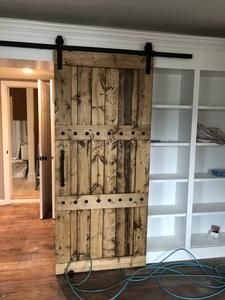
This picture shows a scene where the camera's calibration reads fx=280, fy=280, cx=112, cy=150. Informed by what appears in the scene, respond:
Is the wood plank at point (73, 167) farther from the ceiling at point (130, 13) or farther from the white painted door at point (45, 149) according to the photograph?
the white painted door at point (45, 149)

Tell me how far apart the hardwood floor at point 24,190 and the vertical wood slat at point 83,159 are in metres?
2.66

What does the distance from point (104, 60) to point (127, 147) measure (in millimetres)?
841

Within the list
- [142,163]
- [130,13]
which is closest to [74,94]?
[130,13]

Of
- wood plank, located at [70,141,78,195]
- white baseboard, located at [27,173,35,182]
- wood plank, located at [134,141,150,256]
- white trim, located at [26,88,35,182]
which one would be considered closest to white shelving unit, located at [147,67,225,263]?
wood plank, located at [134,141,150,256]

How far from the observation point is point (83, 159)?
105 inches

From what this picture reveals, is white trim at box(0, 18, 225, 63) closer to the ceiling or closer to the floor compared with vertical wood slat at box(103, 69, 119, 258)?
closer to the ceiling

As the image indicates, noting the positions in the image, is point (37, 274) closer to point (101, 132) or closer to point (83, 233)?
point (83, 233)

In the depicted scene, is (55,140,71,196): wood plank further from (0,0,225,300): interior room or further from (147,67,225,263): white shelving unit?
(147,67,225,263): white shelving unit

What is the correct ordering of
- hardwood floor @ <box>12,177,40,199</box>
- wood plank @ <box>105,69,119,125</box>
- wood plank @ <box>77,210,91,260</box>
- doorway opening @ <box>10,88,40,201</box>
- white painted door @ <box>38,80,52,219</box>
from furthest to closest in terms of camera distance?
doorway opening @ <box>10,88,40,201</box>, hardwood floor @ <box>12,177,40,199</box>, white painted door @ <box>38,80,52,219</box>, wood plank @ <box>77,210,91,260</box>, wood plank @ <box>105,69,119,125</box>

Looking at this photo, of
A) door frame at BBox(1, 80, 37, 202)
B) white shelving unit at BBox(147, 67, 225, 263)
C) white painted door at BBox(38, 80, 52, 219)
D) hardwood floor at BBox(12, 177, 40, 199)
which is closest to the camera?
white shelving unit at BBox(147, 67, 225, 263)

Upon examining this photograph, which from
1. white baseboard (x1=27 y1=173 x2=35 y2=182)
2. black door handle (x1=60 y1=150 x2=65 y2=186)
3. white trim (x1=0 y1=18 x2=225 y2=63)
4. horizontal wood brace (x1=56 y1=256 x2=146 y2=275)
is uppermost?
white trim (x1=0 y1=18 x2=225 y2=63)

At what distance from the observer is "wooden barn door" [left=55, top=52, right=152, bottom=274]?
101 inches

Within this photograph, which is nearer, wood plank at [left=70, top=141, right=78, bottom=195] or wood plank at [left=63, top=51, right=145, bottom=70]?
wood plank at [left=63, top=51, right=145, bottom=70]

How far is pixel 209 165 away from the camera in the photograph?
3.25 m
